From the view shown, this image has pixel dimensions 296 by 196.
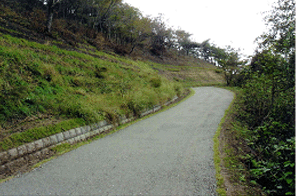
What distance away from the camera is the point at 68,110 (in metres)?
8.30

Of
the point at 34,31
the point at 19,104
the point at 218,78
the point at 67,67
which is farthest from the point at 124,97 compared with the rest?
the point at 218,78

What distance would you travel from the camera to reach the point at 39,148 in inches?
239

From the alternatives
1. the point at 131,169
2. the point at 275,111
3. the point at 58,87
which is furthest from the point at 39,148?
the point at 275,111

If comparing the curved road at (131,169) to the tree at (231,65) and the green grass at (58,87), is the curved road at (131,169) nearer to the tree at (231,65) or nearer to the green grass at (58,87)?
the green grass at (58,87)

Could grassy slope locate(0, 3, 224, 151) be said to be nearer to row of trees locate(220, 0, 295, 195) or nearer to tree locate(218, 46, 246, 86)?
row of trees locate(220, 0, 295, 195)

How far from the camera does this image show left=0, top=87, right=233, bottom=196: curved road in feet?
14.0

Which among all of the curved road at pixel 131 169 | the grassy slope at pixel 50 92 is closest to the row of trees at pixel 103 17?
the grassy slope at pixel 50 92

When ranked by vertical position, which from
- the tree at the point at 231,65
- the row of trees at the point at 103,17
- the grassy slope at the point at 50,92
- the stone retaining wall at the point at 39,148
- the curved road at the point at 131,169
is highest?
the row of trees at the point at 103,17

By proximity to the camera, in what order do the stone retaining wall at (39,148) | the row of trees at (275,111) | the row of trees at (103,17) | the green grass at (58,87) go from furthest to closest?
the row of trees at (103,17) < the green grass at (58,87) < the stone retaining wall at (39,148) < the row of trees at (275,111)

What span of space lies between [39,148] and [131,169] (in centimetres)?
305

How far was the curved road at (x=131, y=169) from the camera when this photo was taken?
426 centimetres

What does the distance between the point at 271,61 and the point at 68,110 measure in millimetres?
7718

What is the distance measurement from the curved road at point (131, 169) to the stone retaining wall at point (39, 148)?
52 centimetres

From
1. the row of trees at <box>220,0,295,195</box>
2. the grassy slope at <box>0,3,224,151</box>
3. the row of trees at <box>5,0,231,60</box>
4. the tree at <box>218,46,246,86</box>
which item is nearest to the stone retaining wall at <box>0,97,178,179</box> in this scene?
the grassy slope at <box>0,3,224,151</box>
